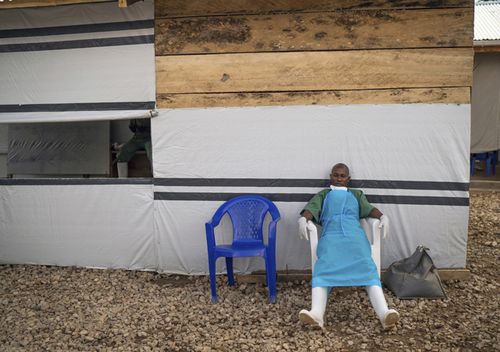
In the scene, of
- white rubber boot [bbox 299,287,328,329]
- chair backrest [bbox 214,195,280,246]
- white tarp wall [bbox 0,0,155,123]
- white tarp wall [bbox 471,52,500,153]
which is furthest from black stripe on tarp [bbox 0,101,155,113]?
white tarp wall [bbox 471,52,500,153]

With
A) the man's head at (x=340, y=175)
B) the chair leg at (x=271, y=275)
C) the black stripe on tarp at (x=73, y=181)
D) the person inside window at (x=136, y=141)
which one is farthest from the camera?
the person inside window at (x=136, y=141)

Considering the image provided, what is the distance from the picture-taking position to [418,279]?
4598mm

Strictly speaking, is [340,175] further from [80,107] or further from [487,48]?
[487,48]

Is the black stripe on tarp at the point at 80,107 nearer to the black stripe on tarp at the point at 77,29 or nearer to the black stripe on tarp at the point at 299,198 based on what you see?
the black stripe on tarp at the point at 77,29

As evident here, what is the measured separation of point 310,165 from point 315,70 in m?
0.93

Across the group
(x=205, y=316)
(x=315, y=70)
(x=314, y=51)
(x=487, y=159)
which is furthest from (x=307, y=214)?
(x=487, y=159)

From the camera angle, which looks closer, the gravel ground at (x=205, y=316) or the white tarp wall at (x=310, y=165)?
the gravel ground at (x=205, y=316)

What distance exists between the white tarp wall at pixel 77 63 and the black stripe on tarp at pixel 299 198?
2.90ft

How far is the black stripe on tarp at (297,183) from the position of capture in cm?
494

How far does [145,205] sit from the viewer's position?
17.5 feet

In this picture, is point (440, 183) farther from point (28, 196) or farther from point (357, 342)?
point (28, 196)

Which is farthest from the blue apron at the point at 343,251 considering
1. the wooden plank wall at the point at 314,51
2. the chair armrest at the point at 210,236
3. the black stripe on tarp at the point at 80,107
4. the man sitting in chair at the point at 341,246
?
the black stripe on tarp at the point at 80,107

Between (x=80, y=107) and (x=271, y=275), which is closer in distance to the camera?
(x=271, y=275)

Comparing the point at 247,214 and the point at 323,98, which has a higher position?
the point at 323,98
